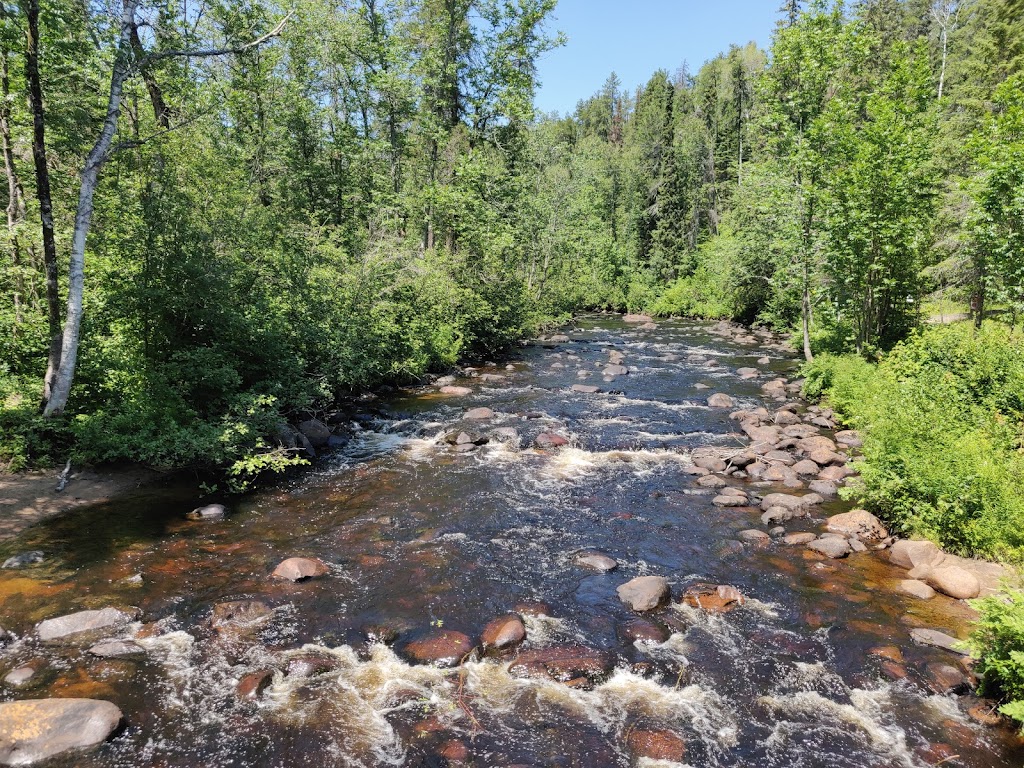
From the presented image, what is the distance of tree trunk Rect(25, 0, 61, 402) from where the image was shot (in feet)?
33.1

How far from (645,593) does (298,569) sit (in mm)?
5496

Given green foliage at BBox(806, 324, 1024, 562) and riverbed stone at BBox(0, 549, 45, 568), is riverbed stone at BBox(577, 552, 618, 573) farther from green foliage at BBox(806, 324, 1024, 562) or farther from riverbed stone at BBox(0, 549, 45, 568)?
riverbed stone at BBox(0, 549, 45, 568)

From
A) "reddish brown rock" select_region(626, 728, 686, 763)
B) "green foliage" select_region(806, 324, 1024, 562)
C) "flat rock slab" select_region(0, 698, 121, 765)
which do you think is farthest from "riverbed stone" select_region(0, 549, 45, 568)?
"green foliage" select_region(806, 324, 1024, 562)

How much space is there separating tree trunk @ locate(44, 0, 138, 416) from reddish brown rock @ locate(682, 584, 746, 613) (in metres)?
12.0

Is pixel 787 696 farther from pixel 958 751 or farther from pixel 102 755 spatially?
pixel 102 755

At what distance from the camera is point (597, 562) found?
379 inches

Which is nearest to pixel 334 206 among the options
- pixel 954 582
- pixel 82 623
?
pixel 82 623

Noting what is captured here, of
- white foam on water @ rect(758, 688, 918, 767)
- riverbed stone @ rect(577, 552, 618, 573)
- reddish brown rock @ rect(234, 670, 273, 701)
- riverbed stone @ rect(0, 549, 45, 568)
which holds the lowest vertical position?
white foam on water @ rect(758, 688, 918, 767)

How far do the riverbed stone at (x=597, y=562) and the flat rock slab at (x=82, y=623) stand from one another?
6755 millimetres

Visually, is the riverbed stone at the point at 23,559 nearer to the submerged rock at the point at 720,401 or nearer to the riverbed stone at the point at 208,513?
the riverbed stone at the point at 208,513

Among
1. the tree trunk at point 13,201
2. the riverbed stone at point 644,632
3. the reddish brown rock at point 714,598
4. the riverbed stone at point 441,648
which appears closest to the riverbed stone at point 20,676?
the riverbed stone at point 441,648

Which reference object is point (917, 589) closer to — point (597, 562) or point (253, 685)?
point (597, 562)

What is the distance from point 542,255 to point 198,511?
3788 centimetres

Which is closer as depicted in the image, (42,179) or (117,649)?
(117,649)
